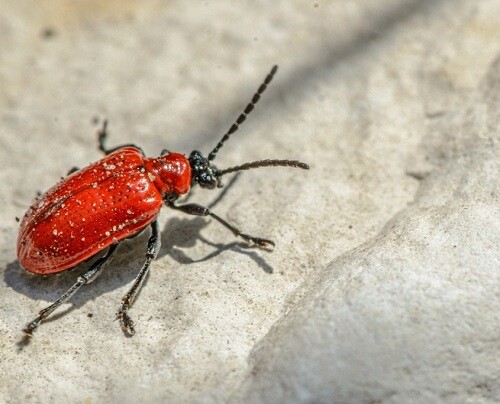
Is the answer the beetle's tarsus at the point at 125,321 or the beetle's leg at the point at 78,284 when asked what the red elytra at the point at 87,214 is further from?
the beetle's tarsus at the point at 125,321

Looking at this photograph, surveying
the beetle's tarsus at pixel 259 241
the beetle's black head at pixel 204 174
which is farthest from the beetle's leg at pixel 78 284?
the beetle's tarsus at pixel 259 241

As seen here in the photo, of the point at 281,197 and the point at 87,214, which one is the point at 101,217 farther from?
the point at 281,197

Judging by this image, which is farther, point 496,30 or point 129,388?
point 496,30

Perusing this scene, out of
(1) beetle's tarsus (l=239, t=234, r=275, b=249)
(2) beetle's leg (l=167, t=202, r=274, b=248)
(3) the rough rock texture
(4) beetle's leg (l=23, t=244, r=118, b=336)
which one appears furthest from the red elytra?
(1) beetle's tarsus (l=239, t=234, r=275, b=249)

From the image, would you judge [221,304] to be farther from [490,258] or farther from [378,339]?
[490,258]

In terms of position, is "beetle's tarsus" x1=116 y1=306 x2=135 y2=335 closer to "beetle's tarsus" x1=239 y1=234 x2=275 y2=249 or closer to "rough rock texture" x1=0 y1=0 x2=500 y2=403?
"rough rock texture" x1=0 y1=0 x2=500 y2=403

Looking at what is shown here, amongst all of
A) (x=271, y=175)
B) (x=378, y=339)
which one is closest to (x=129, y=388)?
(x=378, y=339)
